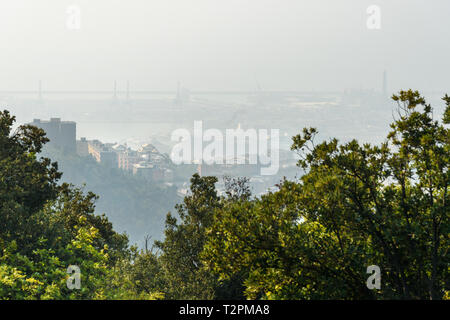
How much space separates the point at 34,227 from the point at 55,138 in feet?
468

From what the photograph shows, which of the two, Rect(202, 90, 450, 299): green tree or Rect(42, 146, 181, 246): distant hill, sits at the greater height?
Rect(202, 90, 450, 299): green tree

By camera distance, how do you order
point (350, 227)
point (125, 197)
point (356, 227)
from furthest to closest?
point (125, 197)
point (350, 227)
point (356, 227)

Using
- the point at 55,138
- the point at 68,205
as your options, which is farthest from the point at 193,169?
the point at 68,205

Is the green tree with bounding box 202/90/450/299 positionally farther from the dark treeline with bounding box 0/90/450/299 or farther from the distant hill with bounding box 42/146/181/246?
the distant hill with bounding box 42/146/181/246

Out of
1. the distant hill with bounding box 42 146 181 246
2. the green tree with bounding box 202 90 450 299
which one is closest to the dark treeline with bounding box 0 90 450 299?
the green tree with bounding box 202 90 450 299

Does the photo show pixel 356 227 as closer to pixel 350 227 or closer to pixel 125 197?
pixel 350 227

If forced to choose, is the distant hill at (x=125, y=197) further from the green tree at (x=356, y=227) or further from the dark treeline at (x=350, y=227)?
the green tree at (x=356, y=227)

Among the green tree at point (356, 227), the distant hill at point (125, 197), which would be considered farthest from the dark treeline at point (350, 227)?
the distant hill at point (125, 197)

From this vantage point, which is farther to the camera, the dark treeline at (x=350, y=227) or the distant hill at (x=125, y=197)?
the distant hill at (x=125, y=197)

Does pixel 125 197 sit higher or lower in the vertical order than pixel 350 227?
lower

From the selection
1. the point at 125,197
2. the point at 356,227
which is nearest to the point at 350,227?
the point at 356,227

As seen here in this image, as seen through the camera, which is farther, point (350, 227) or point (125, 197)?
point (125, 197)
